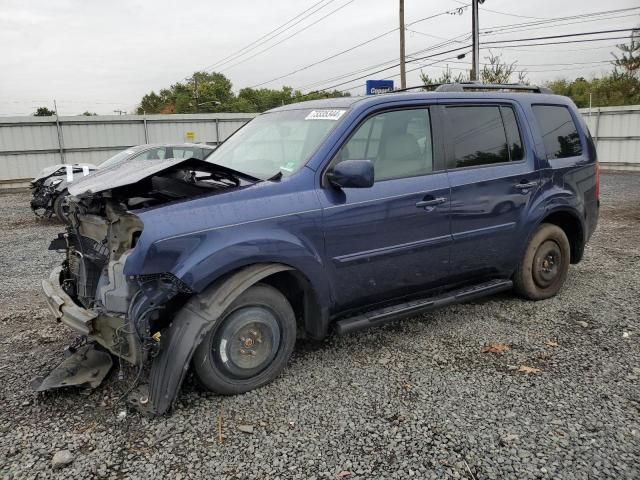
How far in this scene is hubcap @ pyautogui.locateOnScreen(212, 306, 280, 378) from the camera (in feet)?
10.1

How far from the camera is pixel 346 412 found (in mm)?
2990

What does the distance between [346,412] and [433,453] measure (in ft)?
1.95

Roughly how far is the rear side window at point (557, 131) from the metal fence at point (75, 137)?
1465cm

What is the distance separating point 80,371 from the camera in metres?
3.25

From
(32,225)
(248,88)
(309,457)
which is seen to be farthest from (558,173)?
(248,88)

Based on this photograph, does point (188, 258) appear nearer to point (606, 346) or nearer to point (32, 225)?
point (606, 346)

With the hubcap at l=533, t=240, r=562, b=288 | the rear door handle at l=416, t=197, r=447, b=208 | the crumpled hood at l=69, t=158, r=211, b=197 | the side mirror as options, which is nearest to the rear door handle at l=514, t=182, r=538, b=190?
the hubcap at l=533, t=240, r=562, b=288

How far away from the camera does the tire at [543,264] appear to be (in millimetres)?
4637

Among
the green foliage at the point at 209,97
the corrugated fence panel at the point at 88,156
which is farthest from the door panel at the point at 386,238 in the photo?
the green foliage at the point at 209,97

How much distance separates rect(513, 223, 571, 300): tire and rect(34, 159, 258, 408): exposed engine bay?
2.80m

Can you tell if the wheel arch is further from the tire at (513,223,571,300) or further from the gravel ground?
the gravel ground

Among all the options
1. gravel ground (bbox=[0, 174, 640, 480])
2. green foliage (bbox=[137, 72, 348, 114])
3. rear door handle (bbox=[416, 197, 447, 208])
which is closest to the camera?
gravel ground (bbox=[0, 174, 640, 480])

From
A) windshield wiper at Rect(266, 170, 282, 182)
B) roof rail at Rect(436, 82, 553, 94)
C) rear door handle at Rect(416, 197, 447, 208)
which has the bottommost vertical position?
rear door handle at Rect(416, 197, 447, 208)

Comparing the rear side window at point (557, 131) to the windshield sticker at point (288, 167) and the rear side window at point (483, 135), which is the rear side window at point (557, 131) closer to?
the rear side window at point (483, 135)
